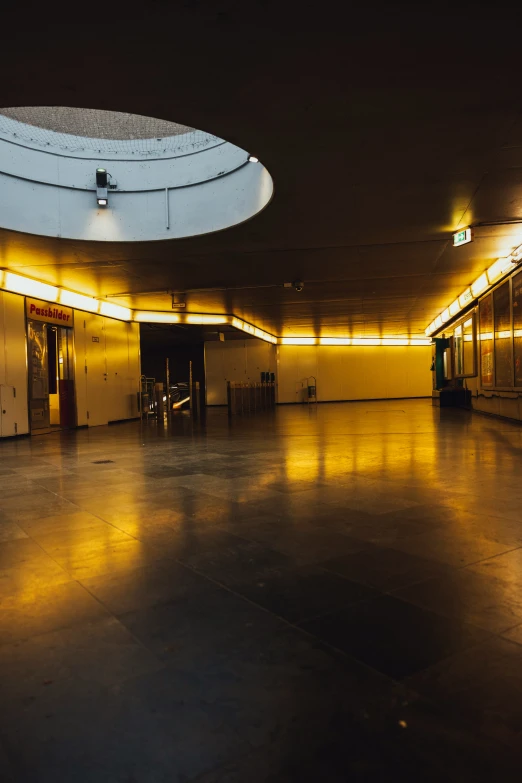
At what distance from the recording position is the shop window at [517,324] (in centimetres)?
1298

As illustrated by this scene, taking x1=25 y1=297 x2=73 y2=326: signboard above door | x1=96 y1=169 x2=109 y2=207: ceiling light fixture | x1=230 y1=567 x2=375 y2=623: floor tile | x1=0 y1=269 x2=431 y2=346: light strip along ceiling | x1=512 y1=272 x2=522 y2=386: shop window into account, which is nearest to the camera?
x1=230 y1=567 x2=375 y2=623: floor tile

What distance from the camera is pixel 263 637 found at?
2393mm

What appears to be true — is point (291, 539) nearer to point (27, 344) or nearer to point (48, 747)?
point (48, 747)

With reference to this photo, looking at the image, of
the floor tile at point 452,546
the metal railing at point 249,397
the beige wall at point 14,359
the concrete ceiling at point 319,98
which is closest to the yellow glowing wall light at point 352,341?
the metal railing at point 249,397

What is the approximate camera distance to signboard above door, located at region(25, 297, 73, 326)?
46.2ft

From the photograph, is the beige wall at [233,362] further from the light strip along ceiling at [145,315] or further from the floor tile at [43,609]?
the floor tile at [43,609]

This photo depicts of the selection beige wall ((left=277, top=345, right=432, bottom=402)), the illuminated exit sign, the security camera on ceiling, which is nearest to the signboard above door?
the security camera on ceiling

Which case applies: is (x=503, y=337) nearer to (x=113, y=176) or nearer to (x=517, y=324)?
(x=517, y=324)

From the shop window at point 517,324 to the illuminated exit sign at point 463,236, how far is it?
3366 mm

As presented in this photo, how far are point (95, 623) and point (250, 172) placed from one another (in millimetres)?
8280

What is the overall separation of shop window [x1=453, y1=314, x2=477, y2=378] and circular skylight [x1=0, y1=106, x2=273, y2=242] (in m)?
12.0

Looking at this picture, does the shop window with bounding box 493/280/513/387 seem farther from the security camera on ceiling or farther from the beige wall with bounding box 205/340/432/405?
the beige wall with bounding box 205/340/432/405

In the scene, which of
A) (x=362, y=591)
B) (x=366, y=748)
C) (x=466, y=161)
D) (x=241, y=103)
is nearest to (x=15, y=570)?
(x=362, y=591)

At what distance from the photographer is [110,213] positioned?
10328 millimetres
